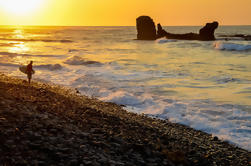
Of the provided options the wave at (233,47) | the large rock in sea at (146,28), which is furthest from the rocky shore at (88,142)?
the large rock in sea at (146,28)

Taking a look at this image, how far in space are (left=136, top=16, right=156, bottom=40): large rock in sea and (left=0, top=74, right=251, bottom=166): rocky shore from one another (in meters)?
96.3

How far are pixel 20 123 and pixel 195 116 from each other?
9.08m

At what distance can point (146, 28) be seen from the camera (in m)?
106

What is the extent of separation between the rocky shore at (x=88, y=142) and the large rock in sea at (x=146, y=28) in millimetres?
96254

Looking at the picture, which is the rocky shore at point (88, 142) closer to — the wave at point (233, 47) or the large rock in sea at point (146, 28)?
the wave at point (233, 47)

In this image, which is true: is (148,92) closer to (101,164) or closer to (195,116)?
(195,116)

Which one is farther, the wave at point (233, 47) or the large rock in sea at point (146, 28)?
the large rock in sea at point (146, 28)

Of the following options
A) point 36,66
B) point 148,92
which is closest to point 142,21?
point 36,66

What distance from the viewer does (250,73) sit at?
28.9m

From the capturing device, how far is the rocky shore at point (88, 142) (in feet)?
21.1

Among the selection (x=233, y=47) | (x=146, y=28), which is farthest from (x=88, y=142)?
(x=146, y=28)

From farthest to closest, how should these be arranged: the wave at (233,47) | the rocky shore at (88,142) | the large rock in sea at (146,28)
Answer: the large rock in sea at (146,28) < the wave at (233,47) < the rocky shore at (88,142)

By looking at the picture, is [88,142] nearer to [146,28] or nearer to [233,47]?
[233,47]

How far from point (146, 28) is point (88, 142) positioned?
10168 centimetres
